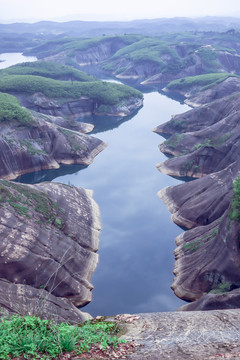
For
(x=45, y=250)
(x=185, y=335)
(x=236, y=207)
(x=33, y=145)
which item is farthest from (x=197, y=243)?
(x=33, y=145)

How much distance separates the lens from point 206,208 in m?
38.8

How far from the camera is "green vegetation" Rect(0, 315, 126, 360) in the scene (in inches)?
499

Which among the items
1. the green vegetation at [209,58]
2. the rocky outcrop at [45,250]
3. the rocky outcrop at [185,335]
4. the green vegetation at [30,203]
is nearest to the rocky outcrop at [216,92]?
the green vegetation at [209,58]

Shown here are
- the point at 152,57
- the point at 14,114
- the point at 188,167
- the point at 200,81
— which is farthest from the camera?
the point at 152,57

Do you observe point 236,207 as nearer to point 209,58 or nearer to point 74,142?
point 74,142

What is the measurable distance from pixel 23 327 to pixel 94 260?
20495 mm

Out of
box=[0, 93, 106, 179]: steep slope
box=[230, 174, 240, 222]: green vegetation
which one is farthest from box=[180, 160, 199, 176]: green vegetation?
box=[230, 174, 240, 222]: green vegetation

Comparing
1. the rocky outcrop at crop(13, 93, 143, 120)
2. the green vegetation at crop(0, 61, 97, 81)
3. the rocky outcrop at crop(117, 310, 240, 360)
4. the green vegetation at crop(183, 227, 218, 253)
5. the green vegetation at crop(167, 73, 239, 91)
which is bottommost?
the green vegetation at crop(183, 227, 218, 253)

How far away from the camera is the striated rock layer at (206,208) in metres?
26.5

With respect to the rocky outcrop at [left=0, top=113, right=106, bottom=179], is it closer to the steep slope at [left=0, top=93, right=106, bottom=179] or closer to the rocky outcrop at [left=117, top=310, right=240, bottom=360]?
the steep slope at [left=0, top=93, right=106, bottom=179]

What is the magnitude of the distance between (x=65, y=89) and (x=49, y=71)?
33523 millimetres

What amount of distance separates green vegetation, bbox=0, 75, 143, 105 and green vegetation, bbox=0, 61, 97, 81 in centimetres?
2155

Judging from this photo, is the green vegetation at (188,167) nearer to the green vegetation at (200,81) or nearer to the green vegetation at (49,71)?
the green vegetation at (200,81)

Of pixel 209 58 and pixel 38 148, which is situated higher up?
pixel 209 58
